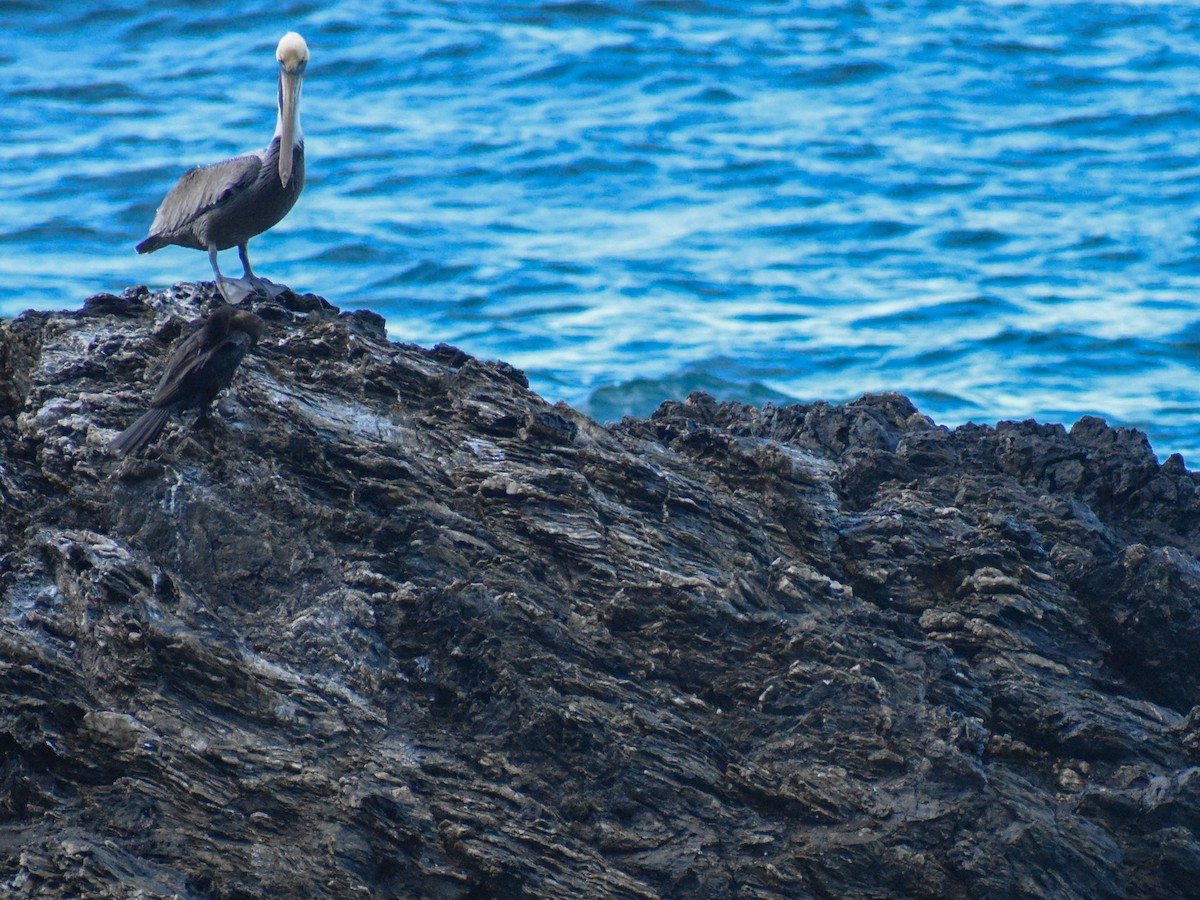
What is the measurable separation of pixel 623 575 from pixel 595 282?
40.6 ft

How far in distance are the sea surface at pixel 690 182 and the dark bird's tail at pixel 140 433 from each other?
9.26 meters

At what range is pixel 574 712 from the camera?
16.0 feet

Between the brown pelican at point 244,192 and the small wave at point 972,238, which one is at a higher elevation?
the small wave at point 972,238

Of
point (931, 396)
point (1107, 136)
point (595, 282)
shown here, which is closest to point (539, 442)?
point (931, 396)

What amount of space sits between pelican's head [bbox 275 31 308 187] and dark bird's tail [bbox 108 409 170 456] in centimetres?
241

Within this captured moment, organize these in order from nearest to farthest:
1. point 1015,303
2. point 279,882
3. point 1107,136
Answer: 1. point 279,882
2. point 1015,303
3. point 1107,136

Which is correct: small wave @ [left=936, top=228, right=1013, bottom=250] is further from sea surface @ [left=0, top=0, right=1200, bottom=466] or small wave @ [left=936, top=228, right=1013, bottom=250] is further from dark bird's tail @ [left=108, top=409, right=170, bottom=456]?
dark bird's tail @ [left=108, top=409, right=170, bottom=456]

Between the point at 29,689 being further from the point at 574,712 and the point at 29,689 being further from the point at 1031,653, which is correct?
the point at 1031,653

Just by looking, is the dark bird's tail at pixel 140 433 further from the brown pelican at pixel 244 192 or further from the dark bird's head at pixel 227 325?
the brown pelican at pixel 244 192

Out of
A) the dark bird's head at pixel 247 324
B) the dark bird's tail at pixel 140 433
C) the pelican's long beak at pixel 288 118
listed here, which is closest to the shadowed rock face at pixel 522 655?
the dark bird's tail at pixel 140 433

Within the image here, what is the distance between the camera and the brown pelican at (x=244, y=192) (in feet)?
23.9

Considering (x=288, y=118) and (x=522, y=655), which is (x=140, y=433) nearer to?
(x=522, y=655)

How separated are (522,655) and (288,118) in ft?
12.0

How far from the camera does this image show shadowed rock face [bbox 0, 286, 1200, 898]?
455 centimetres
